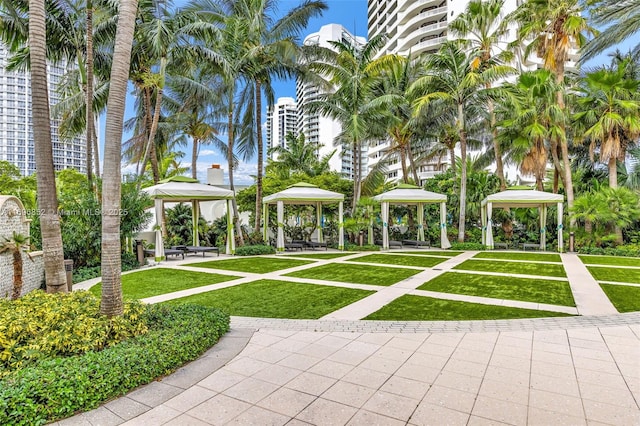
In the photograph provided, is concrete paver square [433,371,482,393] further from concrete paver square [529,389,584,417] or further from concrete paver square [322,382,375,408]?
concrete paver square [322,382,375,408]

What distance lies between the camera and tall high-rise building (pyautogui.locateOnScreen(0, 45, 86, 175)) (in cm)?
1997

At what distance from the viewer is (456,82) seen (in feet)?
55.7

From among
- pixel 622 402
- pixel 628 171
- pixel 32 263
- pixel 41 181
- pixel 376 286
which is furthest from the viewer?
pixel 628 171

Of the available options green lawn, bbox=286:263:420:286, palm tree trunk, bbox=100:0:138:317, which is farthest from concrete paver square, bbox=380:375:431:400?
green lawn, bbox=286:263:420:286

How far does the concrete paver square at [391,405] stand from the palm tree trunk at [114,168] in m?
3.19

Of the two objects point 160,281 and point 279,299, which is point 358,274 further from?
point 160,281

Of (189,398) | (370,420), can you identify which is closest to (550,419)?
(370,420)

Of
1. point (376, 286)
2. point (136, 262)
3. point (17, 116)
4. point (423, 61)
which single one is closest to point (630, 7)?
point (423, 61)

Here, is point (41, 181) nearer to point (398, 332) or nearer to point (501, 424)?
point (398, 332)

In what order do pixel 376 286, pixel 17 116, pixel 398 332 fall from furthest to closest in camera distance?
pixel 17 116
pixel 376 286
pixel 398 332

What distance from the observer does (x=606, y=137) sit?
16.0 meters

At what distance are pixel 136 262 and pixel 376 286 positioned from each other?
8214mm

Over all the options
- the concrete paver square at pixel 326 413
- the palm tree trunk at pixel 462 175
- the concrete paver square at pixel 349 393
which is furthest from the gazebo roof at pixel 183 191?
the concrete paver square at pixel 326 413

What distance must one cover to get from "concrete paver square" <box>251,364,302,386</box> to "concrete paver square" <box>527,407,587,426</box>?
86.0 inches
